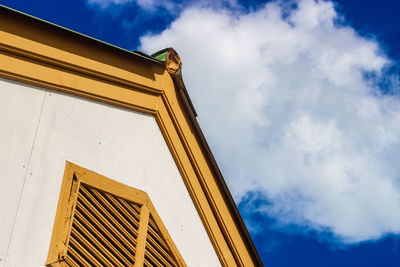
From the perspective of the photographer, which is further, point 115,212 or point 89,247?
point 115,212

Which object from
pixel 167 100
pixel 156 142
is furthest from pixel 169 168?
pixel 167 100

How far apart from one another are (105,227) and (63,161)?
862 millimetres

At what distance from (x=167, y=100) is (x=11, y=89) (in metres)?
2.26

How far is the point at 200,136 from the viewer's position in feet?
25.9

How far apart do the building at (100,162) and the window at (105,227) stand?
0.04ft

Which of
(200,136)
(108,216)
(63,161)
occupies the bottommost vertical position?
(108,216)

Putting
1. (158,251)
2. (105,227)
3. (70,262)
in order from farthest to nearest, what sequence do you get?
(158,251) → (105,227) → (70,262)

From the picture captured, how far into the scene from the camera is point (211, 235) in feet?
25.5

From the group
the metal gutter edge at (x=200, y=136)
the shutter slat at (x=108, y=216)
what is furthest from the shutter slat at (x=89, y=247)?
the metal gutter edge at (x=200, y=136)

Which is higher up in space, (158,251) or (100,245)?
(158,251)

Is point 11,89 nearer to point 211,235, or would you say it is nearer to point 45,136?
point 45,136

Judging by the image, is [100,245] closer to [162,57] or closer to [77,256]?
[77,256]

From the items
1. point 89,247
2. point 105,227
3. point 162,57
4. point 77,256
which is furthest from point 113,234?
point 162,57

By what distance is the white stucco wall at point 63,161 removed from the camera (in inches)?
A: 211
